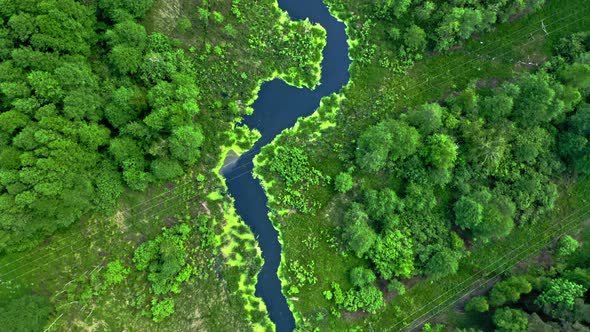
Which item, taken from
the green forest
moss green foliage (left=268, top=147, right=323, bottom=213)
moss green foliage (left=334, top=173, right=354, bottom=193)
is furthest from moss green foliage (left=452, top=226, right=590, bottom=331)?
moss green foliage (left=268, top=147, right=323, bottom=213)

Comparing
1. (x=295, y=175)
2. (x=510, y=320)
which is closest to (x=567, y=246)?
(x=510, y=320)

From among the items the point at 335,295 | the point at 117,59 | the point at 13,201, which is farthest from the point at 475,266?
the point at 13,201

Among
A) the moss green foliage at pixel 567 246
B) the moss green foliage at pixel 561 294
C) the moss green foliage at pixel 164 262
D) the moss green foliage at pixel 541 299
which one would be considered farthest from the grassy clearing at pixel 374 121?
the moss green foliage at pixel 164 262

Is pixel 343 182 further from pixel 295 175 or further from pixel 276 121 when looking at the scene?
pixel 276 121

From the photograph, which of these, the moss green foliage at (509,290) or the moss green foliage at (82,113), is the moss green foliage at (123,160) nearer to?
the moss green foliage at (82,113)

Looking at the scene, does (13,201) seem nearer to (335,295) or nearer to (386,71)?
(335,295)
